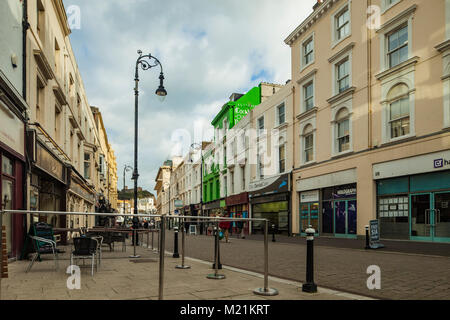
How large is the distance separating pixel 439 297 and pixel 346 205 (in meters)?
13.2

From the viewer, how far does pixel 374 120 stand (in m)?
16.3

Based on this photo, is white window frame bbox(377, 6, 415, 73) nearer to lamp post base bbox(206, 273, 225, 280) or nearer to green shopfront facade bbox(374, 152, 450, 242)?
green shopfront facade bbox(374, 152, 450, 242)

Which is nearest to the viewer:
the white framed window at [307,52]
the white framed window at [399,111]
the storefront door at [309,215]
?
the white framed window at [399,111]

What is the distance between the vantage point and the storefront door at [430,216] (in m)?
13.0

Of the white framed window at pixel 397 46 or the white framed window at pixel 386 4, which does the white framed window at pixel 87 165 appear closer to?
the white framed window at pixel 397 46

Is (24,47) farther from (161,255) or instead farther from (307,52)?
(307,52)

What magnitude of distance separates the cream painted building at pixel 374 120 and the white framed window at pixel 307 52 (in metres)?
0.07

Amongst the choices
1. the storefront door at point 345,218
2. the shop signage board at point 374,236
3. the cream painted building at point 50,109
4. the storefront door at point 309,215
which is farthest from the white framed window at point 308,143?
the cream painted building at point 50,109

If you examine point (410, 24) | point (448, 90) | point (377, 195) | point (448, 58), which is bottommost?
point (377, 195)

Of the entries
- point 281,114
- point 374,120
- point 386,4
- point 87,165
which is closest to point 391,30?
point 386,4

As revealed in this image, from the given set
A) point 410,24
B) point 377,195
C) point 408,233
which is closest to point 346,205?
point 377,195

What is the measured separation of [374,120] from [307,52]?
26.4 ft

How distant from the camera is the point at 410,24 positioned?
14.7m
